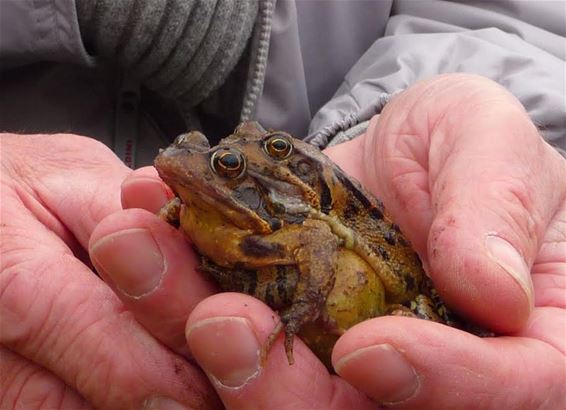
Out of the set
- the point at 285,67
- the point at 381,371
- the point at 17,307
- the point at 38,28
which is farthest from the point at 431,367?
the point at 38,28

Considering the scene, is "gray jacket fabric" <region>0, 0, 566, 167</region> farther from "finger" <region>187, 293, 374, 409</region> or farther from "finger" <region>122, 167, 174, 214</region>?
"finger" <region>187, 293, 374, 409</region>

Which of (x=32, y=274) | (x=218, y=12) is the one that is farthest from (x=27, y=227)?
(x=218, y=12)

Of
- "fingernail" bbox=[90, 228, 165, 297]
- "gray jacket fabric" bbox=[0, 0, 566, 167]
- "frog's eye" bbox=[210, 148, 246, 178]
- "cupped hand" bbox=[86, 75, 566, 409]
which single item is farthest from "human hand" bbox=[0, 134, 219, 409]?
"gray jacket fabric" bbox=[0, 0, 566, 167]

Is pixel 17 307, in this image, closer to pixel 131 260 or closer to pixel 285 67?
pixel 131 260

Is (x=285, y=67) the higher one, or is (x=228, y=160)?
(x=228, y=160)

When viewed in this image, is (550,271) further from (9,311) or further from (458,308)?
(9,311)

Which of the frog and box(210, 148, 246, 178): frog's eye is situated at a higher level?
box(210, 148, 246, 178): frog's eye
